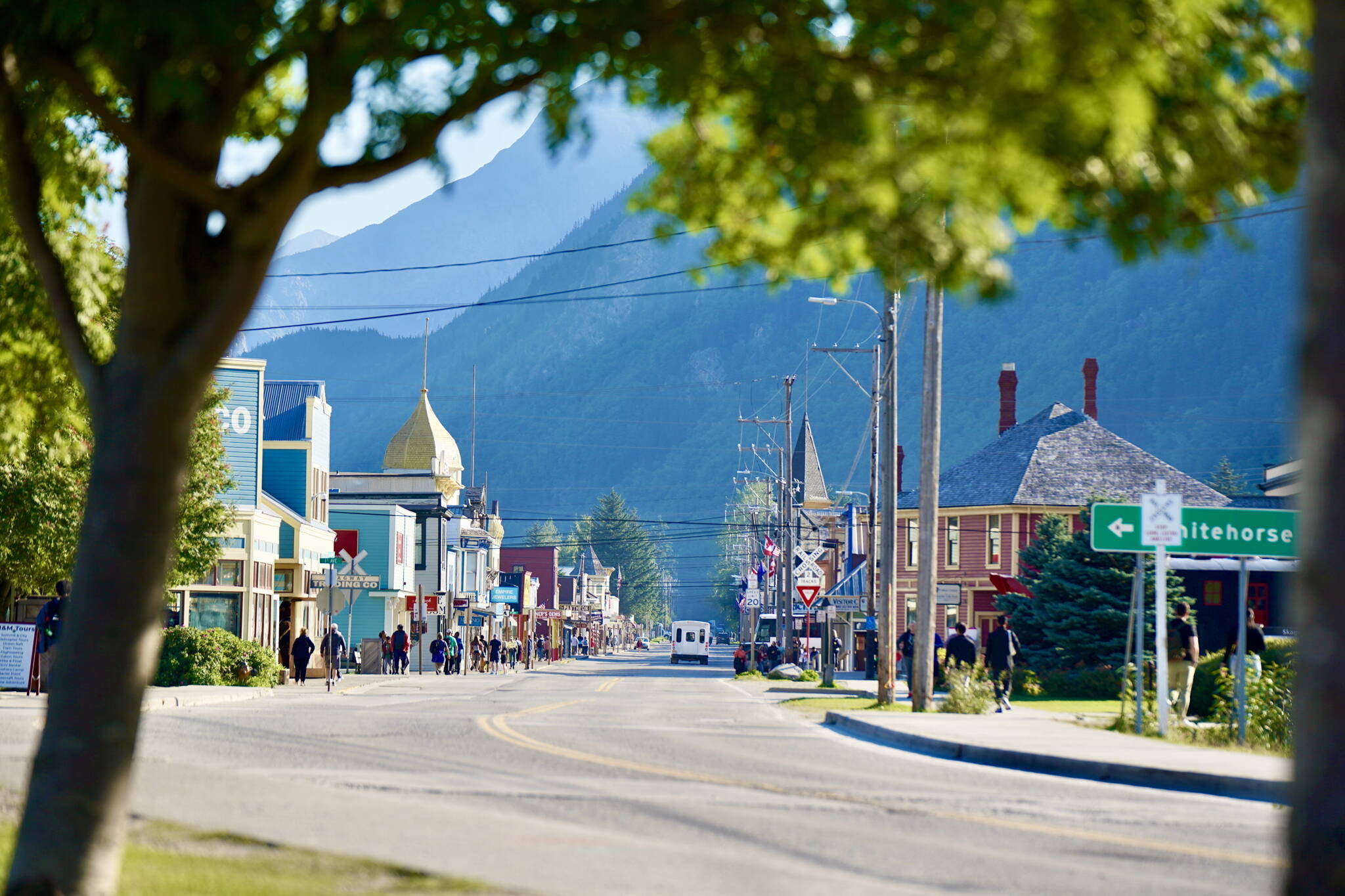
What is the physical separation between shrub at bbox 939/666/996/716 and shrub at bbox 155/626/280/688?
1541cm

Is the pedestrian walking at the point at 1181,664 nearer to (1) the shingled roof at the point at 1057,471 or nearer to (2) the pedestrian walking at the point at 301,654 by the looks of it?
(2) the pedestrian walking at the point at 301,654

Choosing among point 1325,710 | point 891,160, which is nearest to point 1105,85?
point 891,160

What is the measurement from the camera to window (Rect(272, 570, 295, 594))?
5478cm

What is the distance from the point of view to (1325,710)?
4.03m

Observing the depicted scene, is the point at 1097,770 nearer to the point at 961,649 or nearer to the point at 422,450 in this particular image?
the point at 961,649

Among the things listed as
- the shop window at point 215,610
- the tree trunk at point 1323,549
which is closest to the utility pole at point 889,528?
the shop window at point 215,610

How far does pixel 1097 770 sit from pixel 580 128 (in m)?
11.2

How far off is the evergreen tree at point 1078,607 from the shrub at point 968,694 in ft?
61.0

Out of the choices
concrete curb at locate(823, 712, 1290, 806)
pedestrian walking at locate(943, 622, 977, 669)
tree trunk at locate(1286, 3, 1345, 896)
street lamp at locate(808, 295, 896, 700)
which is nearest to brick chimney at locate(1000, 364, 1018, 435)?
street lamp at locate(808, 295, 896, 700)

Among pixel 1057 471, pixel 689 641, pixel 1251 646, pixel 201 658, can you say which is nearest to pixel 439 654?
pixel 201 658

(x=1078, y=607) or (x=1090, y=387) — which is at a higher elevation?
(x=1090, y=387)

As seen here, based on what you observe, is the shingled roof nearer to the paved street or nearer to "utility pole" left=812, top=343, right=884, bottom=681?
"utility pole" left=812, top=343, right=884, bottom=681

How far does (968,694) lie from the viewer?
27672mm

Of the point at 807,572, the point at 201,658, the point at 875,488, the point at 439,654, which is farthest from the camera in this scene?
the point at 439,654
